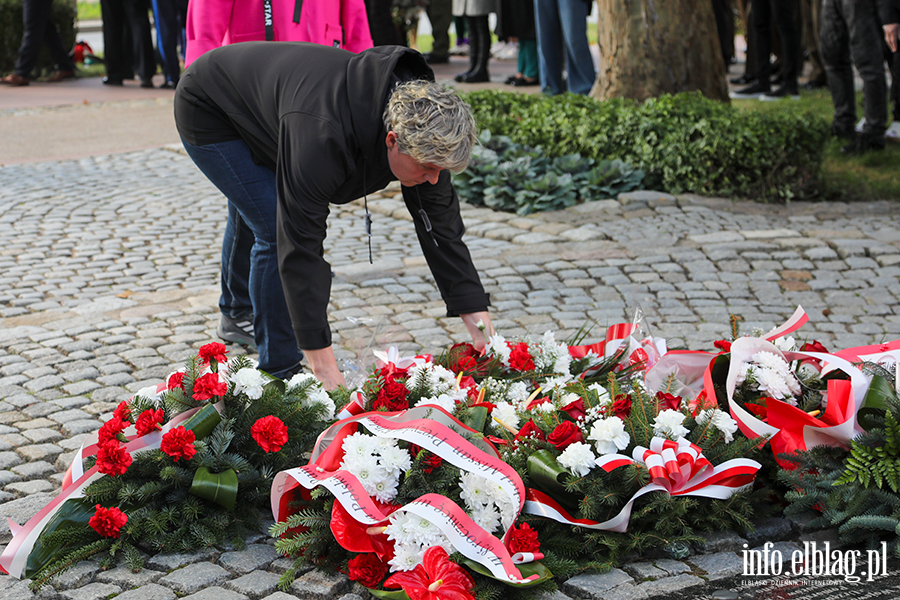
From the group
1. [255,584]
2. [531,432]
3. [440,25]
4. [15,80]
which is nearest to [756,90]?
[440,25]

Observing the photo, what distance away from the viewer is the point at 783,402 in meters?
2.68

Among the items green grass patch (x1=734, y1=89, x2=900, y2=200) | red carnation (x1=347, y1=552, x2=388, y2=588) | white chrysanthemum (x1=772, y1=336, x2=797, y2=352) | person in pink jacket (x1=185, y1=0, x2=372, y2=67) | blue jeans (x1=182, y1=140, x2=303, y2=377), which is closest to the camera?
red carnation (x1=347, y1=552, x2=388, y2=588)

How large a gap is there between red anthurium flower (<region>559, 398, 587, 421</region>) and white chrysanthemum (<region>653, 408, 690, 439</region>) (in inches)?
9.1

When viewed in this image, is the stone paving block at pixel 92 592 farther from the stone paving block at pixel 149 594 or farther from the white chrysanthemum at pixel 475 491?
the white chrysanthemum at pixel 475 491

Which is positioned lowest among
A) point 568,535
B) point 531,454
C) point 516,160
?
point 568,535

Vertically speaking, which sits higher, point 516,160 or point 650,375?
point 516,160

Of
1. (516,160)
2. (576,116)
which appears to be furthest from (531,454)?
(576,116)

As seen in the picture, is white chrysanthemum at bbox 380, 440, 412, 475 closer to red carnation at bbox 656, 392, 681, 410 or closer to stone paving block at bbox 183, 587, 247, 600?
stone paving block at bbox 183, 587, 247, 600

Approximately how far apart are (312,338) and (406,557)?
2.99 feet

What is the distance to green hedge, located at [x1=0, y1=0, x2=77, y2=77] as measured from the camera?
13562 mm

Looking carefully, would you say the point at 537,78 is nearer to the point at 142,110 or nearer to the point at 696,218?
the point at 142,110

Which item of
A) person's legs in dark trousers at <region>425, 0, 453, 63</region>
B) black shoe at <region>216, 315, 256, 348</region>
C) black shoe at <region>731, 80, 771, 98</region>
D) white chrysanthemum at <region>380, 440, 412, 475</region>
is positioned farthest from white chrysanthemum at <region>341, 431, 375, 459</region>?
person's legs in dark trousers at <region>425, 0, 453, 63</region>

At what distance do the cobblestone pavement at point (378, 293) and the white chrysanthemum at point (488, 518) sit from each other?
0.24m

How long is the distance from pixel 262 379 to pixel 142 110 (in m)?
9.47
